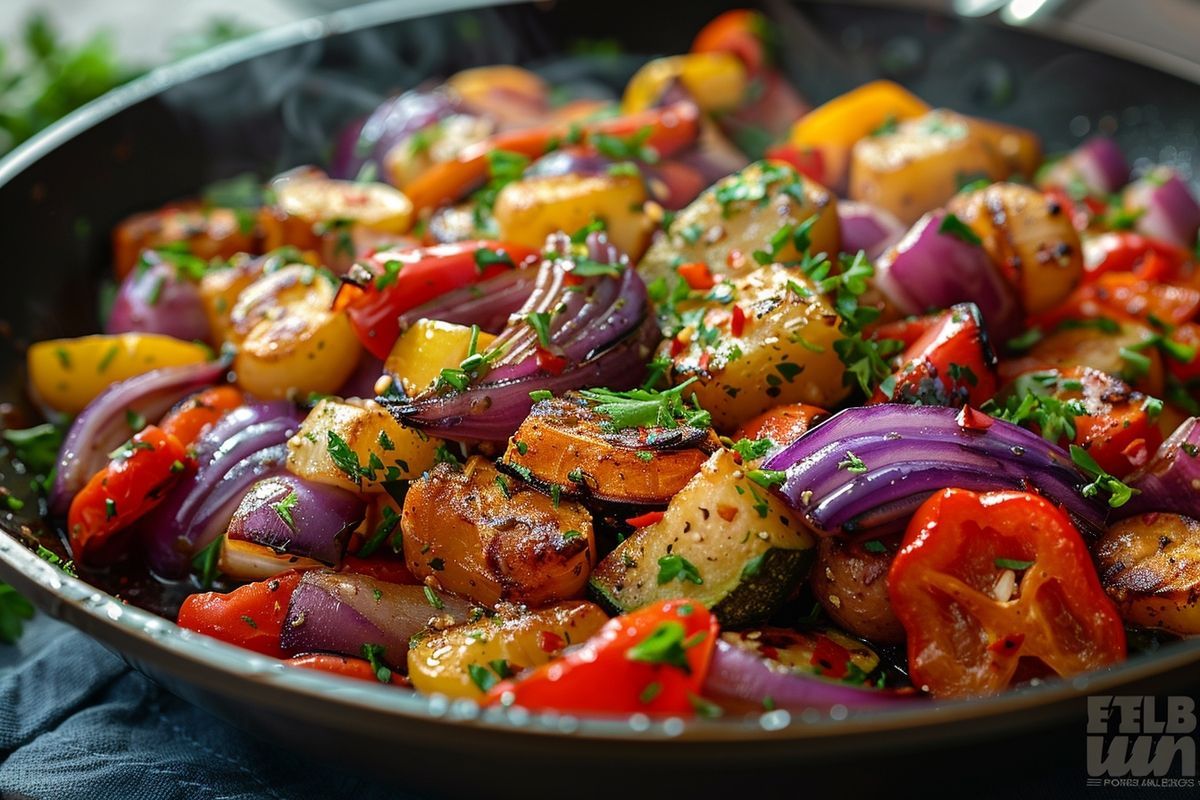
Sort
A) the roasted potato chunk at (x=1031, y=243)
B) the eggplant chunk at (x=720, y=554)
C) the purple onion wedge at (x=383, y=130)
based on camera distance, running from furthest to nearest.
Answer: the purple onion wedge at (x=383, y=130), the roasted potato chunk at (x=1031, y=243), the eggplant chunk at (x=720, y=554)

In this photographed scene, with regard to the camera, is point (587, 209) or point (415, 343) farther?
point (587, 209)

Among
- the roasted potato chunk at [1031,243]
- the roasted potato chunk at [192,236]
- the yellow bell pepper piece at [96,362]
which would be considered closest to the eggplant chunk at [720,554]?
the roasted potato chunk at [1031,243]

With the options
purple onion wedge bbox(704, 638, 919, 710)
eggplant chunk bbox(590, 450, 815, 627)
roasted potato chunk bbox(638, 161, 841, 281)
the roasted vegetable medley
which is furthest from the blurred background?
purple onion wedge bbox(704, 638, 919, 710)

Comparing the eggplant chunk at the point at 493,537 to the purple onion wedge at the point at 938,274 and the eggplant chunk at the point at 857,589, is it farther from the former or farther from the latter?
the purple onion wedge at the point at 938,274

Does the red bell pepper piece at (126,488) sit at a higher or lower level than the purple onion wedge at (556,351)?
lower

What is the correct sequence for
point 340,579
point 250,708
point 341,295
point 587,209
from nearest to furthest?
point 250,708 → point 340,579 → point 341,295 → point 587,209

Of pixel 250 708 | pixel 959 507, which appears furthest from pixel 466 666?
pixel 959 507

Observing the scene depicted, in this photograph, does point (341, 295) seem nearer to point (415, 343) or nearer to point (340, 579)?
point (415, 343)

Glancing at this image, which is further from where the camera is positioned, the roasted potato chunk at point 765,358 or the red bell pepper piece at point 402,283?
the red bell pepper piece at point 402,283
